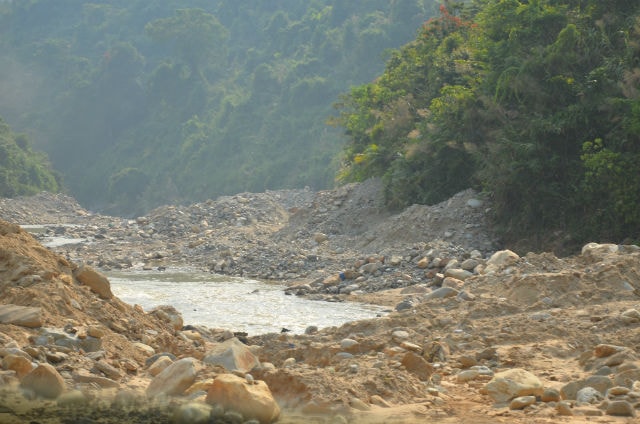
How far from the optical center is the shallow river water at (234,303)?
493 inches

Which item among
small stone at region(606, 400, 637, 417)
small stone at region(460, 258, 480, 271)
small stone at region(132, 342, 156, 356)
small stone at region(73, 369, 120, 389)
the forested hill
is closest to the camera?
small stone at region(606, 400, 637, 417)

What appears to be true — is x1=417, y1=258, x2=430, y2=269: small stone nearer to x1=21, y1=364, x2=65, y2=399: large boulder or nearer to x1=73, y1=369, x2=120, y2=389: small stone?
x1=73, y1=369, x2=120, y2=389: small stone

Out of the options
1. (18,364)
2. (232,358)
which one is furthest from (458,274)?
(18,364)

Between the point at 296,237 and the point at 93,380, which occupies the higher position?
the point at 296,237

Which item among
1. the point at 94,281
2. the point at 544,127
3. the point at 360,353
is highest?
the point at 544,127

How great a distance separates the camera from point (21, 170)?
56.3 m

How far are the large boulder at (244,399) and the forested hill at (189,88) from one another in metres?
47.6

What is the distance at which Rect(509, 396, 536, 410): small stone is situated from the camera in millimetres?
6246

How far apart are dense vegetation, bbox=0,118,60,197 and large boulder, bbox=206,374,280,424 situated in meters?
48.4

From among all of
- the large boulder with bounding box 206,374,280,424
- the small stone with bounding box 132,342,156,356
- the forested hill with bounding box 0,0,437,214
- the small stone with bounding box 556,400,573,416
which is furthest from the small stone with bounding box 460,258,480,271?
the forested hill with bounding box 0,0,437,214

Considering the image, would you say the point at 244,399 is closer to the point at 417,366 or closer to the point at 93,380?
the point at 93,380

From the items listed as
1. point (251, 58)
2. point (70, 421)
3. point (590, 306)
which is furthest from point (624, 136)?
point (251, 58)

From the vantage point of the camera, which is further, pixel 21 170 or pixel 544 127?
pixel 21 170

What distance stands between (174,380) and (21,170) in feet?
173
